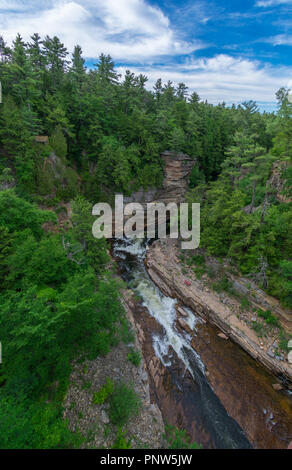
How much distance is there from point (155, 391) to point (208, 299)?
832cm

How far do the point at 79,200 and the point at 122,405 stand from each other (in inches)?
498

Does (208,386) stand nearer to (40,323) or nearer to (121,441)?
(121,441)

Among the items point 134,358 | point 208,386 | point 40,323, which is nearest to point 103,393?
point 134,358

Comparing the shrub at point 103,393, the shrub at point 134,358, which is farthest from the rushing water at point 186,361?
the shrub at point 103,393

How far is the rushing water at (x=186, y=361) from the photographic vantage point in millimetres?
10147

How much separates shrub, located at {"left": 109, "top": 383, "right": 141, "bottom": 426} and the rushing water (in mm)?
3409

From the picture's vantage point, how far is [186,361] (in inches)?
519

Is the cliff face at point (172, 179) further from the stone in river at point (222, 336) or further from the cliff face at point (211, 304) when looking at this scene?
the stone in river at point (222, 336)

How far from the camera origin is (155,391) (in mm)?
11117

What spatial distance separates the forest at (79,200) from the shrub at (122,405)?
188cm

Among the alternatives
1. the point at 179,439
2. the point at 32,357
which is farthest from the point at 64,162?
the point at 179,439

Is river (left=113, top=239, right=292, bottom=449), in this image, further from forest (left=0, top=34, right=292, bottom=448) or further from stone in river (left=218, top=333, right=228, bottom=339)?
forest (left=0, top=34, right=292, bottom=448)

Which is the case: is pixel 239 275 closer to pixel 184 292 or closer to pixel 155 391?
pixel 184 292

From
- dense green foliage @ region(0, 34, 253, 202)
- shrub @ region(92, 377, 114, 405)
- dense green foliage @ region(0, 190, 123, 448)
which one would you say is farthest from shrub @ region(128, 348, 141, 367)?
dense green foliage @ region(0, 34, 253, 202)
